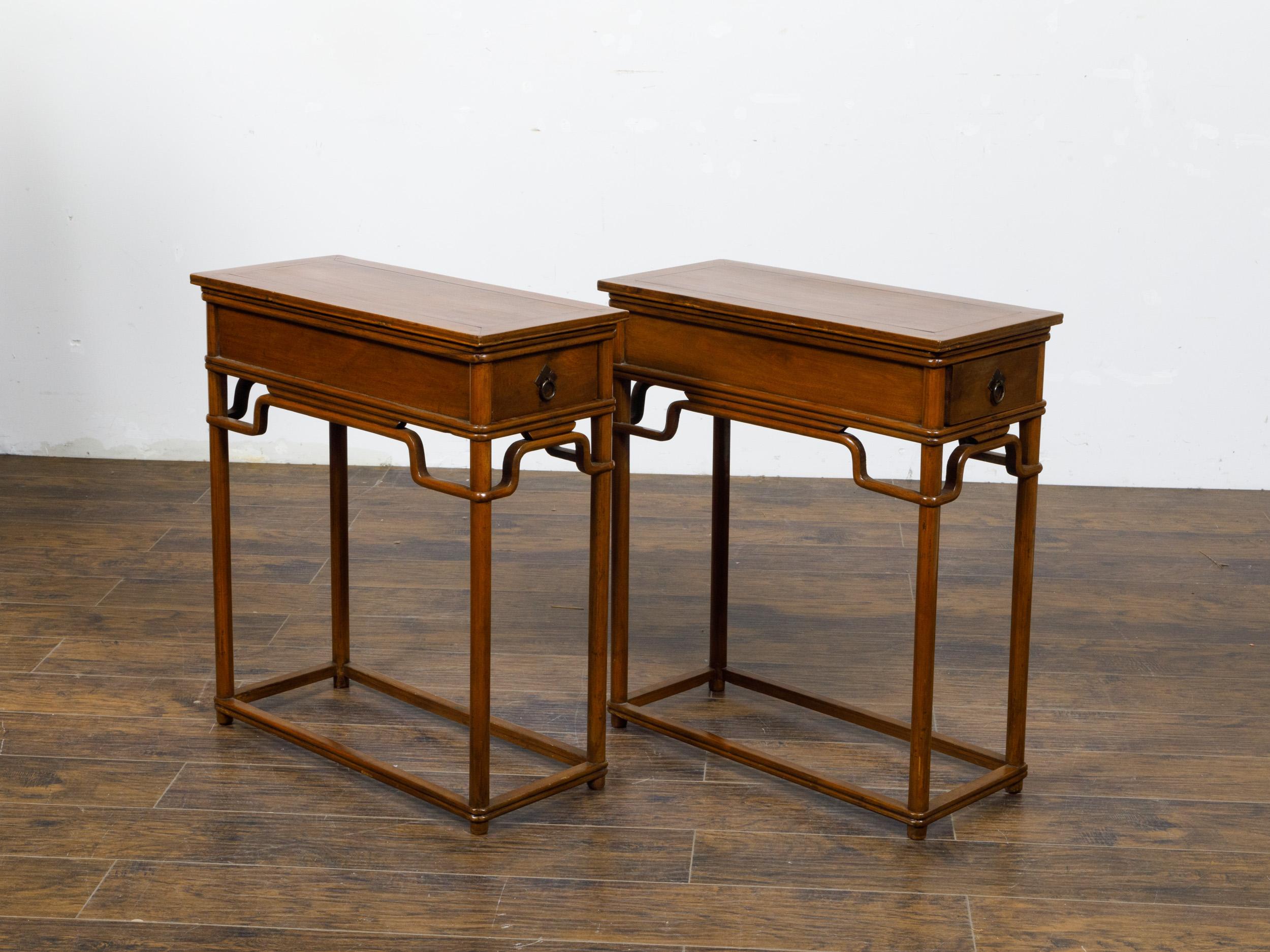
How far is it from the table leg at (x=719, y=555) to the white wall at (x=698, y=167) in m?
1.70

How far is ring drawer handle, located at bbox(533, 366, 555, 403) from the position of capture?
2578mm

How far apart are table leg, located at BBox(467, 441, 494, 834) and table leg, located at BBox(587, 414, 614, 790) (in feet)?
0.69

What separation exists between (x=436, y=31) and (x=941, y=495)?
9.44 ft

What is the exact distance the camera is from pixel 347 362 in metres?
2.70

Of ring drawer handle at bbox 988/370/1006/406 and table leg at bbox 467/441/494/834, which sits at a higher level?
ring drawer handle at bbox 988/370/1006/406

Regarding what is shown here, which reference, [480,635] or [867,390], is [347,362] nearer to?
[480,635]

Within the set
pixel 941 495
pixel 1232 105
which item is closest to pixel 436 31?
pixel 1232 105

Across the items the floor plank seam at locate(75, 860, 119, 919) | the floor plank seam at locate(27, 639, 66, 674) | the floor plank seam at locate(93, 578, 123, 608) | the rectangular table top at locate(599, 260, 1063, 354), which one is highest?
the rectangular table top at locate(599, 260, 1063, 354)

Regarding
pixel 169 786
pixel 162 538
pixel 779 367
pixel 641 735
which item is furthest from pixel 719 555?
pixel 162 538

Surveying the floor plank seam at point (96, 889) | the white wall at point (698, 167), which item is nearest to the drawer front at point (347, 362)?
the floor plank seam at point (96, 889)

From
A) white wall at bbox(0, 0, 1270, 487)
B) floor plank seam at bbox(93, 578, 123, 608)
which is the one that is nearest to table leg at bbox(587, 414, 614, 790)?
floor plank seam at bbox(93, 578, 123, 608)

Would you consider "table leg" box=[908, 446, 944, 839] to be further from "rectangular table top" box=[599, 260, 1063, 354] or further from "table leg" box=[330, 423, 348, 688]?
"table leg" box=[330, 423, 348, 688]

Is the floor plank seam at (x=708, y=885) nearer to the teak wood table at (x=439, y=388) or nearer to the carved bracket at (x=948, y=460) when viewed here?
the teak wood table at (x=439, y=388)

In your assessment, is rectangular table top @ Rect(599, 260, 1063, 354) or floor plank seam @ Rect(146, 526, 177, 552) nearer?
rectangular table top @ Rect(599, 260, 1063, 354)
